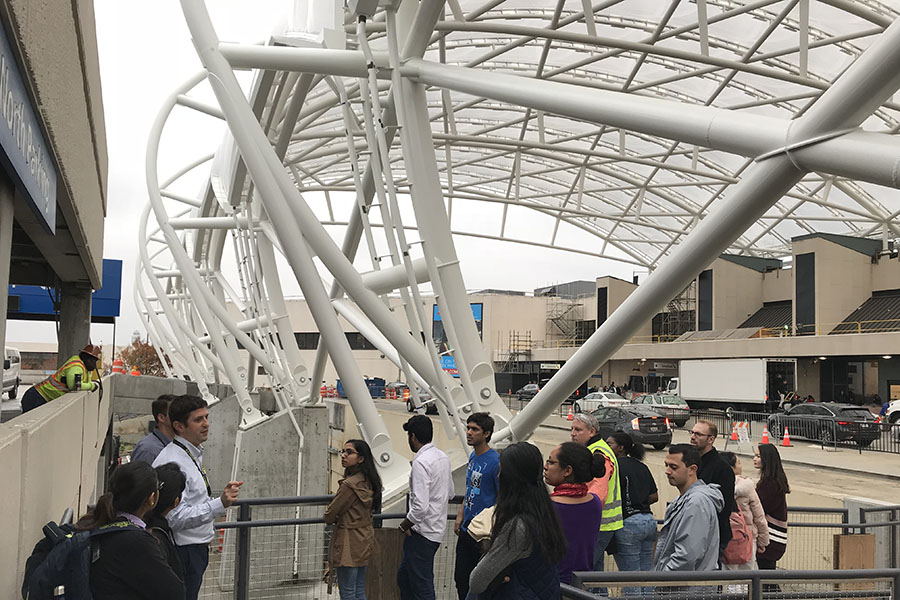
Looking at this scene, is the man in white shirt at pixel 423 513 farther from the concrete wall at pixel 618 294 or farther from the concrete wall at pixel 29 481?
the concrete wall at pixel 618 294

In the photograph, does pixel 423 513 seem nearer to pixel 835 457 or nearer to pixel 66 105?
pixel 66 105

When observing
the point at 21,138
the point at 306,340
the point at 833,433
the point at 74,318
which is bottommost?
the point at 833,433

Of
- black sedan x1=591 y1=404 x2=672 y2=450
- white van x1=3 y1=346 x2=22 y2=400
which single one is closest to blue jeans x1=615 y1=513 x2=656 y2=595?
black sedan x1=591 y1=404 x2=672 y2=450

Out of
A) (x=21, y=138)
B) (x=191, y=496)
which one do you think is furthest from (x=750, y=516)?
(x=21, y=138)

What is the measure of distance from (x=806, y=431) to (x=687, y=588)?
24759mm

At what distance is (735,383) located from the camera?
128 feet

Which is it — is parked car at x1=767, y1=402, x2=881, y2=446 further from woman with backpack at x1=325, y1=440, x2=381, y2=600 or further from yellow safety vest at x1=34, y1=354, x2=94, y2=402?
yellow safety vest at x1=34, y1=354, x2=94, y2=402

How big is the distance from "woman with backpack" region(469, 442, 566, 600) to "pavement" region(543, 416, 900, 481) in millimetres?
13198

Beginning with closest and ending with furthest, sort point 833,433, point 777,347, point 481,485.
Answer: point 481,485
point 833,433
point 777,347

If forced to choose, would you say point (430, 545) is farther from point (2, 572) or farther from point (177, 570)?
point (2, 572)

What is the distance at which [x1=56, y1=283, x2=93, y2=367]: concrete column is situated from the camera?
46.1ft

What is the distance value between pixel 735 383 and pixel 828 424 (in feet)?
42.8

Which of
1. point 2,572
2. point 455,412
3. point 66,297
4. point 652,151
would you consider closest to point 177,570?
point 2,572

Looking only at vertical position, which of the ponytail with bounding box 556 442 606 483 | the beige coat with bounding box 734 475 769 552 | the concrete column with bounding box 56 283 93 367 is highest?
the concrete column with bounding box 56 283 93 367
